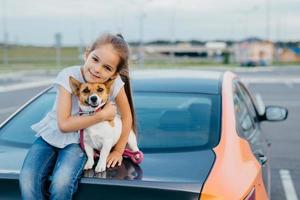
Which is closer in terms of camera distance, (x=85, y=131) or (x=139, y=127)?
(x=85, y=131)

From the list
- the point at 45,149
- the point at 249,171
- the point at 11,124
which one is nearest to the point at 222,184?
the point at 249,171

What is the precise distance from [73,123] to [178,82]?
55.9 inches

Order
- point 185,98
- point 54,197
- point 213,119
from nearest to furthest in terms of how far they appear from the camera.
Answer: point 54,197 < point 213,119 < point 185,98

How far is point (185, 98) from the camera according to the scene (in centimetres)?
373

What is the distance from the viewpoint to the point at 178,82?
12.9 feet

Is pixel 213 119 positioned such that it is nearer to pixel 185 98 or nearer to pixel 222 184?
pixel 185 98

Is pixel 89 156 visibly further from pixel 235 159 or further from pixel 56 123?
pixel 235 159

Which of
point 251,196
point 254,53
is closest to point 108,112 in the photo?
point 251,196

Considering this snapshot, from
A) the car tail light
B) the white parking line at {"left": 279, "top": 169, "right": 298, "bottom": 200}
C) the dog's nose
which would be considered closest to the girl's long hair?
the dog's nose

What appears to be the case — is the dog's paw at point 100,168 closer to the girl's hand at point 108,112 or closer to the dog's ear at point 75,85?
the girl's hand at point 108,112

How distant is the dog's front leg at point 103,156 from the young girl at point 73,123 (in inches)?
1.8

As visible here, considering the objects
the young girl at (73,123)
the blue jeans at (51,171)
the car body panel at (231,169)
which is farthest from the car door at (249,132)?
the blue jeans at (51,171)

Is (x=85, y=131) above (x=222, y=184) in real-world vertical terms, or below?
above

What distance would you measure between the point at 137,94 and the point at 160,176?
1.42m
